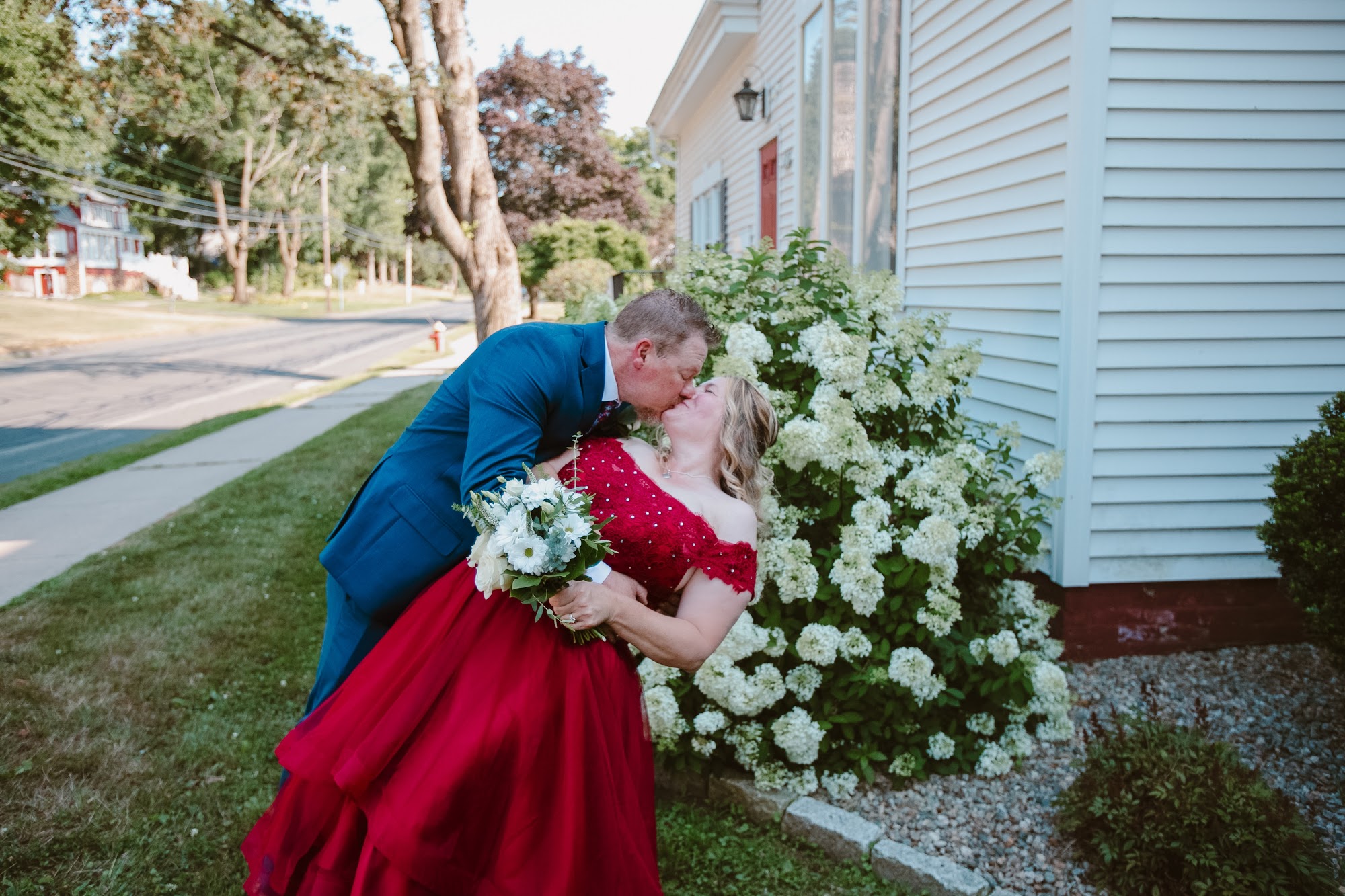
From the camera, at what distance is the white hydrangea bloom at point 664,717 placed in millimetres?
3510

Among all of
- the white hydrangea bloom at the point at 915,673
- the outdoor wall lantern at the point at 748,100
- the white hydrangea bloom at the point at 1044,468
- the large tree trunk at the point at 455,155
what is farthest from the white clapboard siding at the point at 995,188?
the large tree trunk at the point at 455,155

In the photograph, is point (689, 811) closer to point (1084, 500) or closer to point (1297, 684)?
point (1084, 500)

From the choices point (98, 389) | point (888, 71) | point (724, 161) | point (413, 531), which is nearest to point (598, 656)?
point (413, 531)

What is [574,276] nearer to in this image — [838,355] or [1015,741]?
[838,355]

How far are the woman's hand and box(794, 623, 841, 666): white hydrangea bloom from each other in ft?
4.99

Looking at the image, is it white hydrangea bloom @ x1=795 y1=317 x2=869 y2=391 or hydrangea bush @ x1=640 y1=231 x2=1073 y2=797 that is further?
white hydrangea bloom @ x1=795 y1=317 x2=869 y2=391

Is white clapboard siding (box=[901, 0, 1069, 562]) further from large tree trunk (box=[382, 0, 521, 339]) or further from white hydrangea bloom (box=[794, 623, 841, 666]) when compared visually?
large tree trunk (box=[382, 0, 521, 339])

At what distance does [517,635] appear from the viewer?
7.14ft

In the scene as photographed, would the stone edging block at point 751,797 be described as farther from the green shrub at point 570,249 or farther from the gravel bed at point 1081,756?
the green shrub at point 570,249

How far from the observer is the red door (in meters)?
10.7

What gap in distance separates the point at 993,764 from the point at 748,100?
894 cm

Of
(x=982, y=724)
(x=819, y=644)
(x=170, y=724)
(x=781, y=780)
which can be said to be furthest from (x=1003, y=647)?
(x=170, y=724)

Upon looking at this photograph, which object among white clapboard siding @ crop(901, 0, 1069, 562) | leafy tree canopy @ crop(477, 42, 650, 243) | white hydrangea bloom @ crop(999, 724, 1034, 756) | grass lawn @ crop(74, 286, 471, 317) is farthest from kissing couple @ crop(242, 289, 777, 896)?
grass lawn @ crop(74, 286, 471, 317)

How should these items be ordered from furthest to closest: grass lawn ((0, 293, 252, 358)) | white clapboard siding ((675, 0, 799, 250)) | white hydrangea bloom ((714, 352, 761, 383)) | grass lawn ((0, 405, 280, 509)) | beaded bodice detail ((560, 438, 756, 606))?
1. grass lawn ((0, 293, 252, 358))
2. white clapboard siding ((675, 0, 799, 250))
3. grass lawn ((0, 405, 280, 509))
4. white hydrangea bloom ((714, 352, 761, 383))
5. beaded bodice detail ((560, 438, 756, 606))
